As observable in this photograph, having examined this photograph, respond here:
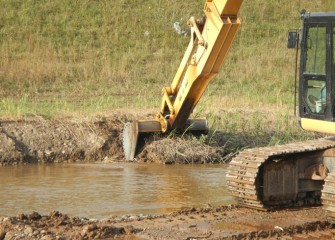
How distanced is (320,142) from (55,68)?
17.5m

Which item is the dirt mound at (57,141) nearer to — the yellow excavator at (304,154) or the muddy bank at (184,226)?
the muddy bank at (184,226)

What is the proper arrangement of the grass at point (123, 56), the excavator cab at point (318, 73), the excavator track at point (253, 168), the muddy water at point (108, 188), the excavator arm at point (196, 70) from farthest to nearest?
the grass at point (123, 56), the excavator arm at point (196, 70), the muddy water at point (108, 188), the excavator cab at point (318, 73), the excavator track at point (253, 168)

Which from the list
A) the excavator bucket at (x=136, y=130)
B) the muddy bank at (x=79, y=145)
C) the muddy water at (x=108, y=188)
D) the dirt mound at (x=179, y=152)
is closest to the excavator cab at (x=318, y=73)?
the muddy water at (x=108, y=188)

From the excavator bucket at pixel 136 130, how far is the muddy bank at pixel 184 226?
5.08 meters

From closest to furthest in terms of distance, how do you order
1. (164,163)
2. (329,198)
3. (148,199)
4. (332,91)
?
(329,198) < (332,91) < (148,199) < (164,163)

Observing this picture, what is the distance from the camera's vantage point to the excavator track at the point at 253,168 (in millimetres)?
10727

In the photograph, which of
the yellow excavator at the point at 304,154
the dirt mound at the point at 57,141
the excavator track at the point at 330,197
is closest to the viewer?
the excavator track at the point at 330,197

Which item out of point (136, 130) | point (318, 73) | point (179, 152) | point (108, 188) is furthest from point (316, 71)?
point (136, 130)

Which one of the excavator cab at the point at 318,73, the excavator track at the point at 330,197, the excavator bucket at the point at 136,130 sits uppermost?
the excavator cab at the point at 318,73

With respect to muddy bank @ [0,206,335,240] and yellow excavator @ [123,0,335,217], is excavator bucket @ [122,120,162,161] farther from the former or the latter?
muddy bank @ [0,206,335,240]

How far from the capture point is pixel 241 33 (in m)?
32.6

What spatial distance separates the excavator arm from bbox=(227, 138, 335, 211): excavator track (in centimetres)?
397

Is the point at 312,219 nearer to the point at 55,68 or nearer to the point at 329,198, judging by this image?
the point at 329,198

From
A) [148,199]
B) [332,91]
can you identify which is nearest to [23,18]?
[148,199]
